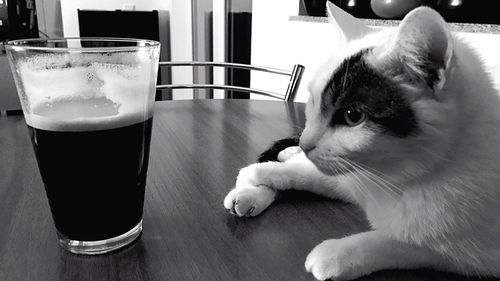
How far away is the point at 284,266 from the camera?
0.37m

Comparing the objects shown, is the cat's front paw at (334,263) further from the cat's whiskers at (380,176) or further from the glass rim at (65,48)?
the glass rim at (65,48)

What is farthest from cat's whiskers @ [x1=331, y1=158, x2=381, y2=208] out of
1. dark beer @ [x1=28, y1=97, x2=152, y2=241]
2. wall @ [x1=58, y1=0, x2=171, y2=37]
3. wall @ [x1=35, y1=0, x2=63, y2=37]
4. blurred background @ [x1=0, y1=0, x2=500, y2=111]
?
wall @ [x1=35, y1=0, x2=63, y2=37]

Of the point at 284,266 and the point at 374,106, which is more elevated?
the point at 374,106

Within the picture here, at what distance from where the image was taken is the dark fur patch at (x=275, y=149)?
0.64 m

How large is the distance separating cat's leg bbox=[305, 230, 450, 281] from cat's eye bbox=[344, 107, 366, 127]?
0.40 ft

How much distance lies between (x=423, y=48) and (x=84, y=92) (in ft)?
1.09

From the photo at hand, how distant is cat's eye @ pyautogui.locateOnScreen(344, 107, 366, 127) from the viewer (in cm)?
42

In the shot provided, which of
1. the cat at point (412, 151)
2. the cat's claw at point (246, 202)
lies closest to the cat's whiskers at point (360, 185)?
the cat at point (412, 151)

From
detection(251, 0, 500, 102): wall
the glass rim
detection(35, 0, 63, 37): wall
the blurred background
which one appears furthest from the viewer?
detection(35, 0, 63, 37): wall

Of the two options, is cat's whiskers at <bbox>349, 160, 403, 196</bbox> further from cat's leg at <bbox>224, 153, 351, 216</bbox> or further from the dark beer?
the dark beer

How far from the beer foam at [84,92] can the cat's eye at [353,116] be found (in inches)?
8.4

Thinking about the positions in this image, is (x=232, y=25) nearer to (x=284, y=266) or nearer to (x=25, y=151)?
(x=25, y=151)

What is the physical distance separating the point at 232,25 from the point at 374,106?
103 inches

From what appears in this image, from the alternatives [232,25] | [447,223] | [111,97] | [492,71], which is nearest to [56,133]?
[111,97]
